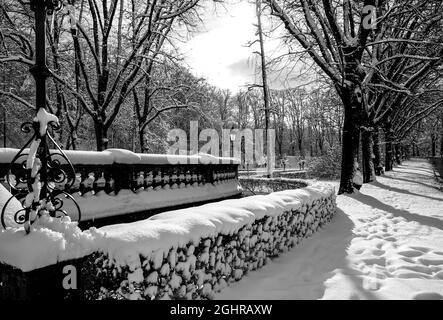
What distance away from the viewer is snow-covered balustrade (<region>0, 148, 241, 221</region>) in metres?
6.25

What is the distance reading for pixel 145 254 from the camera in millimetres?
3037

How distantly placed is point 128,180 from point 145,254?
4831 mm

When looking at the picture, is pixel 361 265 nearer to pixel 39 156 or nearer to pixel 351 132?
pixel 39 156

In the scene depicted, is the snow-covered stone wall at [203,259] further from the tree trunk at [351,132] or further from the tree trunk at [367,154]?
the tree trunk at [367,154]

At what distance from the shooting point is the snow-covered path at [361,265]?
13.9ft

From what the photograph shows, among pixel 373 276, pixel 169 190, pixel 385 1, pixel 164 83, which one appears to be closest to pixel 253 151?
pixel 164 83

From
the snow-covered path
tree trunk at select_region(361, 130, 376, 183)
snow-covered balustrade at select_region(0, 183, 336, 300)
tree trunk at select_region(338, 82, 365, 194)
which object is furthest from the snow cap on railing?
tree trunk at select_region(361, 130, 376, 183)

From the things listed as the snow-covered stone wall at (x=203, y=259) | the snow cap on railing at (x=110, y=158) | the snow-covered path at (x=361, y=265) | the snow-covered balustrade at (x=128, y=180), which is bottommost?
the snow-covered path at (x=361, y=265)

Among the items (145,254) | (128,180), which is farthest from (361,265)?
(128,180)

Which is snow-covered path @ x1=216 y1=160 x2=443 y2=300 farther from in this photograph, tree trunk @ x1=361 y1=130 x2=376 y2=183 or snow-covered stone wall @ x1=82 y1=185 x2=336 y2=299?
tree trunk @ x1=361 y1=130 x2=376 y2=183

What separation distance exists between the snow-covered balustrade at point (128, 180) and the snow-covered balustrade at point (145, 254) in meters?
2.06

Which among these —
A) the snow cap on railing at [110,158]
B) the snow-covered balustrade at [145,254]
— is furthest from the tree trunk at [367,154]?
the snow-covered balustrade at [145,254]
